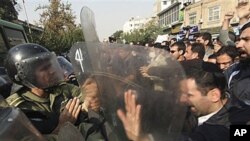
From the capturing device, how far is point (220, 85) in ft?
8.15

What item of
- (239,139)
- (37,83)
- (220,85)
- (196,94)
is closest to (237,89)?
(220,85)

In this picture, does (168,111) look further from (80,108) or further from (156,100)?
(80,108)

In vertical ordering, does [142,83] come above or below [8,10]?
above

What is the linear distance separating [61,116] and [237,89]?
56.5 inches

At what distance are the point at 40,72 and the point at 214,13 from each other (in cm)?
4382

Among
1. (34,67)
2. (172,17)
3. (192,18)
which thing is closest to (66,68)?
(34,67)

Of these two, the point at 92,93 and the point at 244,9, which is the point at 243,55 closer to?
the point at 244,9

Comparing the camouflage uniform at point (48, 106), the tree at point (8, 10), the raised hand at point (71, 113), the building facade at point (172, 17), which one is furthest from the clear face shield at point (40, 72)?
the building facade at point (172, 17)

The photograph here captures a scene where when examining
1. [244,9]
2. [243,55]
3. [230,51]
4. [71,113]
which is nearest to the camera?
[71,113]

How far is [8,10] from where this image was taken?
32.3m

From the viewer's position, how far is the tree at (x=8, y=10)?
30806 millimetres

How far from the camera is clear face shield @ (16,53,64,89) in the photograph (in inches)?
113

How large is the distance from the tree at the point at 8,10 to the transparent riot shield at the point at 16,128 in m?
30.2

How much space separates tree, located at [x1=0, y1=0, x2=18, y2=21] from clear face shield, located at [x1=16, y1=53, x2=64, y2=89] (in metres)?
28.7
